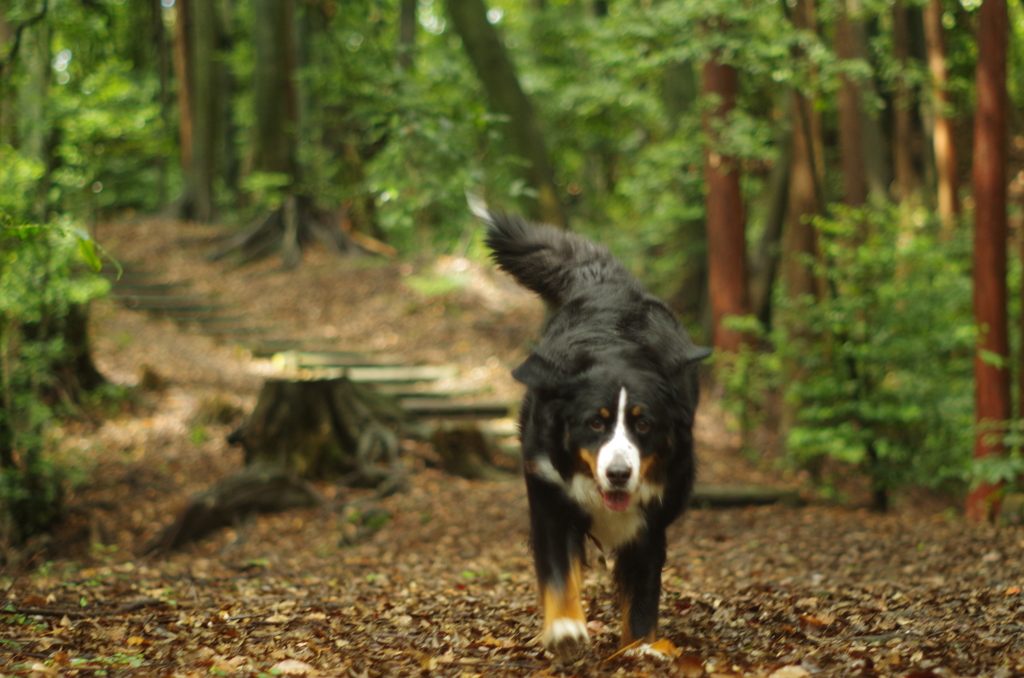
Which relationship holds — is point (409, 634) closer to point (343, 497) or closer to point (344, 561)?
point (344, 561)

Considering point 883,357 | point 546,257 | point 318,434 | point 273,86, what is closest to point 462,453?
point 318,434

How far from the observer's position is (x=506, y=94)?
9867mm

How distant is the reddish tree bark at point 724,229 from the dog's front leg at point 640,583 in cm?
627

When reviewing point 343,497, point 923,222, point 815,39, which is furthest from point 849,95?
point 343,497

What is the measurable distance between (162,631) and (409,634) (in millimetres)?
1150

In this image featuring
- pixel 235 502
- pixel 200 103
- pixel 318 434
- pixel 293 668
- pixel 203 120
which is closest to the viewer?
pixel 293 668

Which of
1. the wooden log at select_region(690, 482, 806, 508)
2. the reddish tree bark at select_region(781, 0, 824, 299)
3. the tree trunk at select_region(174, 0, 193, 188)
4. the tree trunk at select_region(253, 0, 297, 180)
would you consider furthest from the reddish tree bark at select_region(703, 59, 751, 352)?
the tree trunk at select_region(174, 0, 193, 188)

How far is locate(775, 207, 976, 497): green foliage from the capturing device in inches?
288

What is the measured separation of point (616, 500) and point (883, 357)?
16.4 ft

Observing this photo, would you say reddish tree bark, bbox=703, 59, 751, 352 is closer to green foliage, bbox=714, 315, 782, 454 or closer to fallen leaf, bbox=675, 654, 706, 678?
green foliage, bbox=714, 315, 782, 454

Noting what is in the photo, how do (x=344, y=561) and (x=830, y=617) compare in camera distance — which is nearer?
(x=830, y=617)

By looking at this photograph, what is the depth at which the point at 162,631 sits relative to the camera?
3.82 meters

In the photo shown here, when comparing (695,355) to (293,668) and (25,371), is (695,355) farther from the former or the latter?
(25,371)

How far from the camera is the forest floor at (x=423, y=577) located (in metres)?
3.44
